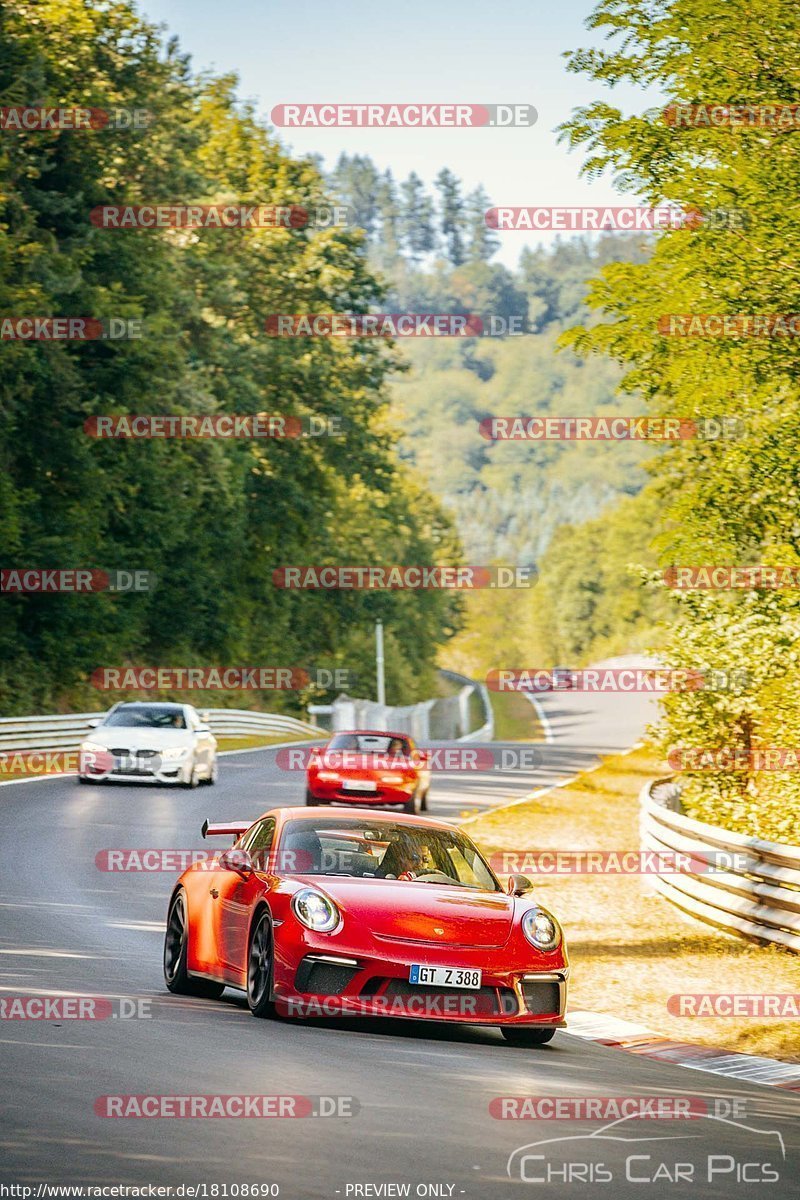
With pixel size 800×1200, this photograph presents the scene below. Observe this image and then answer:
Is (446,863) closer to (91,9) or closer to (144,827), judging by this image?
(144,827)

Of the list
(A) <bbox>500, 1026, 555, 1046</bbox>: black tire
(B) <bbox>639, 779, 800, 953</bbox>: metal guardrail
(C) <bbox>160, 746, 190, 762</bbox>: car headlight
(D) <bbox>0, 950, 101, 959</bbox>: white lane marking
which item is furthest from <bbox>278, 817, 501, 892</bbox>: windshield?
(C) <bbox>160, 746, 190, 762</bbox>: car headlight

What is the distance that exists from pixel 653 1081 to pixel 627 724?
81.9 meters

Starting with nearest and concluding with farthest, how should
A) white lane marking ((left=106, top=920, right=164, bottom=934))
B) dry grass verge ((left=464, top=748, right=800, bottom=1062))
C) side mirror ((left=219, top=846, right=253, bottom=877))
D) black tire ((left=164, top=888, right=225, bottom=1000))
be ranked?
side mirror ((left=219, top=846, right=253, bottom=877)) < black tire ((left=164, top=888, right=225, bottom=1000)) < dry grass verge ((left=464, top=748, right=800, bottom=1062)) < white lane marking ((left=106, top=920, right=164, bottom=934))

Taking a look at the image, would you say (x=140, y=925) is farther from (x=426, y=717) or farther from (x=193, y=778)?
(x=426, y=717)

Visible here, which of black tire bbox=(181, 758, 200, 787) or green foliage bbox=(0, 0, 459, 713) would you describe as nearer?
black tire bbox=(181, 758, 200, 787)

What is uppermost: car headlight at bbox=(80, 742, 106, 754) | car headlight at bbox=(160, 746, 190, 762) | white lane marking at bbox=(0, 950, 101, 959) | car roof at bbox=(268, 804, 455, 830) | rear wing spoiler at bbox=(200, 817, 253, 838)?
car roof at bbox=(268, 804, 455, 830)

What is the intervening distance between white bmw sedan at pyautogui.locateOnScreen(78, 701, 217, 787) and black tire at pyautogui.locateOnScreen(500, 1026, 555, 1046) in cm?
1979

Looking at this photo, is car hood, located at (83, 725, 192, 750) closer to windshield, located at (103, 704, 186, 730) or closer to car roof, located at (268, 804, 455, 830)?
windshield, located at (103, 704, 186, 730)

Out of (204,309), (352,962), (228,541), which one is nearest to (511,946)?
(352,962)

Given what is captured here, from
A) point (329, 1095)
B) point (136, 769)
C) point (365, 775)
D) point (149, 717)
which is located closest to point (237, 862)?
point (329, 1095)

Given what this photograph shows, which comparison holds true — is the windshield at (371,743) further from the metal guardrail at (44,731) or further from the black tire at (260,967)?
the black tire at (260,967)

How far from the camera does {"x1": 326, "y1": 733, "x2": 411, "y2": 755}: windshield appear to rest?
94.8 ft

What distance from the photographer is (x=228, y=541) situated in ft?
219

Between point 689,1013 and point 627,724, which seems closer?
point 689,1013
